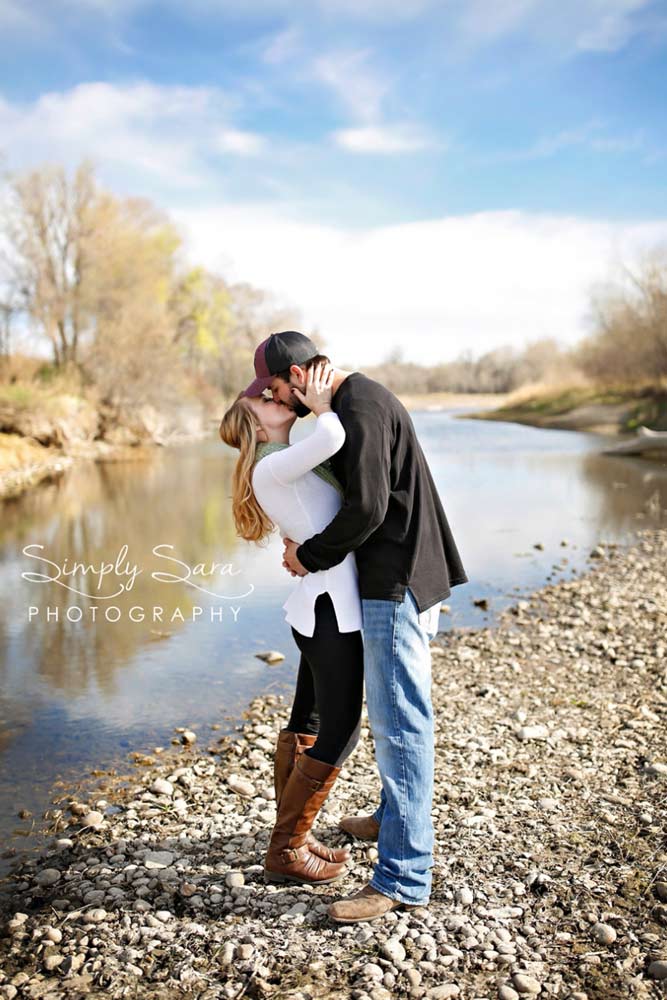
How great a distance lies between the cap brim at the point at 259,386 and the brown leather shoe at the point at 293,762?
5.06 feet

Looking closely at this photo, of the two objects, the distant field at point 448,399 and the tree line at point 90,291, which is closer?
the tree line at point 90,291

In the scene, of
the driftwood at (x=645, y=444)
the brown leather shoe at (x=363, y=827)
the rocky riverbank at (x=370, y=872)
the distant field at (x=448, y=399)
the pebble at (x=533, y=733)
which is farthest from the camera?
the distant field at (x=448, y=399)

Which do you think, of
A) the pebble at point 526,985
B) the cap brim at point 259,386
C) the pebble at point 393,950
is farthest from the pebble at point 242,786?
the cap brim at point 259,386

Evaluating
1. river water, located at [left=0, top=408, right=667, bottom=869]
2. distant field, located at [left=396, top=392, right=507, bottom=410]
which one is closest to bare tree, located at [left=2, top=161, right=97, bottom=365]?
river water, located at [left=0, top=408, right=667, bottom=869]

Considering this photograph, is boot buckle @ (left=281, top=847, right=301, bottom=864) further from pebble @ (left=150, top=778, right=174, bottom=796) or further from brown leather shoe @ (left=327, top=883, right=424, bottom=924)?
pebble @ (left=150, top=778, right=174, bottom=796)

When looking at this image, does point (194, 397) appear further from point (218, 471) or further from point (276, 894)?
point (276, 894)

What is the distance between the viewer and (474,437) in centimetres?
4109

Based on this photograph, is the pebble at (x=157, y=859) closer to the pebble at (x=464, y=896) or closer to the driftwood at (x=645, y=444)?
the pebble at (x=464, y=896)

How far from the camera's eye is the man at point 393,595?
134 inches

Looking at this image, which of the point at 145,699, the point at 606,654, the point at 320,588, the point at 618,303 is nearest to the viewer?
the point at 320,588

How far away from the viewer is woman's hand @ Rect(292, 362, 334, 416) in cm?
338

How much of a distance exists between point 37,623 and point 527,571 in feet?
20.5

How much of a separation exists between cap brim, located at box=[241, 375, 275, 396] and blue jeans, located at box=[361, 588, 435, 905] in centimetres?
97

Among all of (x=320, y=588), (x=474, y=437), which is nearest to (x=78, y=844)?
(x=320, y=588)
